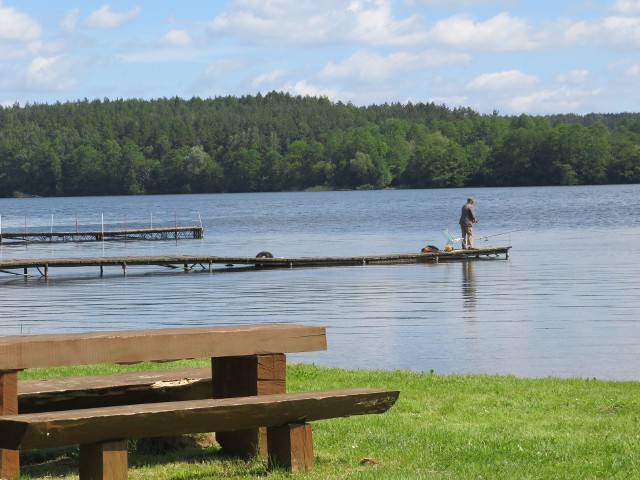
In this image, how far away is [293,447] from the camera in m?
7.93

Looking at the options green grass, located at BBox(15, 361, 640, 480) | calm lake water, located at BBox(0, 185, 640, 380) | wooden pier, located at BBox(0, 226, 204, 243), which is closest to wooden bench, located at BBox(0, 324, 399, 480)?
green grass, located at BBox(15, 361, 640, 480)

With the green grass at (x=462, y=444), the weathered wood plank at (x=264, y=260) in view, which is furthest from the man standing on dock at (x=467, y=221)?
the green grass at (x=462, y=444)

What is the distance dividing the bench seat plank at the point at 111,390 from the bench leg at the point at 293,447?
1305 mm

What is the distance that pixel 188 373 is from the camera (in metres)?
9.56

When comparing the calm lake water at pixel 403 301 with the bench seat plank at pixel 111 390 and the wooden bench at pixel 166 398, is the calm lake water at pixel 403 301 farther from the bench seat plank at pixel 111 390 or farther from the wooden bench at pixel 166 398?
the wooden bench at pixel 166 398

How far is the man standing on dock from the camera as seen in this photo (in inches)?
1706

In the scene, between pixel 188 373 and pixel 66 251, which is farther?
pixel 66 251

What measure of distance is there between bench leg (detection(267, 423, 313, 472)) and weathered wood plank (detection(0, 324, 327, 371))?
641 millimetres

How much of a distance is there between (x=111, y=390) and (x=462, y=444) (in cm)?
277

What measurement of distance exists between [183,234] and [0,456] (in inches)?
2941

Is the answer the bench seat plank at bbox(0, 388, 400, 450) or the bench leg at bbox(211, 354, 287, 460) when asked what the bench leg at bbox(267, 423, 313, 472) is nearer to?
the bench seat plank at bbox(0, 388, 400, 450)

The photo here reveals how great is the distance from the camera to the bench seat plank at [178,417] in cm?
673

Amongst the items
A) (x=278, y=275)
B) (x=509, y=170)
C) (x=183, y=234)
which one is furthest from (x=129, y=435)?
(x=509, y=170)

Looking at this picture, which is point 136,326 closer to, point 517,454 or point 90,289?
point 90,289
